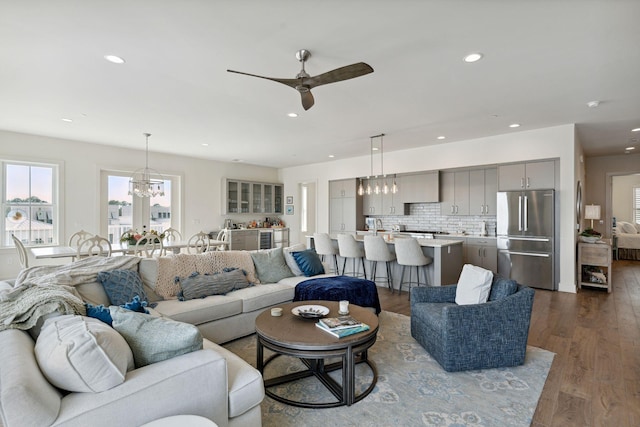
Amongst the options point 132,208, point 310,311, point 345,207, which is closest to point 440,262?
point 310,311

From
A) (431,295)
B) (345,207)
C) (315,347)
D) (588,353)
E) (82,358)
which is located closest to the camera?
(82,358)

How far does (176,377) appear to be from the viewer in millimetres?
1413

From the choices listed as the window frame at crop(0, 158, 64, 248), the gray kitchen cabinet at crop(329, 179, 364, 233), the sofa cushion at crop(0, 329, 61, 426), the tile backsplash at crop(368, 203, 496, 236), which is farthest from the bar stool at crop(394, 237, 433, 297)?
the window frame at crop(0, 158, 64, 248)

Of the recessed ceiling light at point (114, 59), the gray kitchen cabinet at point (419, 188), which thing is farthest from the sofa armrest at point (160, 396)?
the gray kitchen cabinet at point (419, 188)

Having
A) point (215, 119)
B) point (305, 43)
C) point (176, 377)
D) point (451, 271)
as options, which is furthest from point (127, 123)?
point (451, 271)

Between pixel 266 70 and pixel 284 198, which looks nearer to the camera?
pixel 266 70

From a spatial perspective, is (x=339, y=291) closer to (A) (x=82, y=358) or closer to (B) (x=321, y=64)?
(B) (x=321, y=64)

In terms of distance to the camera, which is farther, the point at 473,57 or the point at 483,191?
the point at 483,191

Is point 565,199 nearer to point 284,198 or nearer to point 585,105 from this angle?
point 585,105

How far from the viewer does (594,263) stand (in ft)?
17.0

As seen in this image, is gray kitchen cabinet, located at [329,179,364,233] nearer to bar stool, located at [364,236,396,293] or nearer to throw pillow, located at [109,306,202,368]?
bar stool, located at [364,236,396,293]

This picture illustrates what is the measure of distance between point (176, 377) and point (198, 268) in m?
2.15

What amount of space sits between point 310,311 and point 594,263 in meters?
5.15

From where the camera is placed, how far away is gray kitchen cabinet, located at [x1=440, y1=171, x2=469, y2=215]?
636 cm
